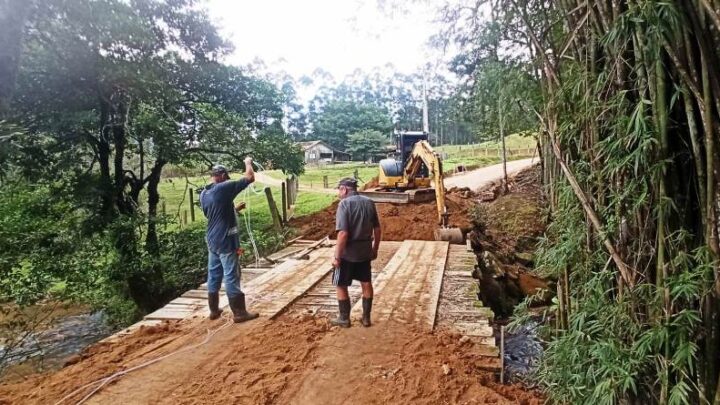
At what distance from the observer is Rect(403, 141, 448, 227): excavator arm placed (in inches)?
315

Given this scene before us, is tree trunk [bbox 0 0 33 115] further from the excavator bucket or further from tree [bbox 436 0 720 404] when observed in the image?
the excavator bucket

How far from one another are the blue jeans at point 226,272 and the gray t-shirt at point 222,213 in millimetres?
69

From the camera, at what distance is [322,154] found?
37969 mm

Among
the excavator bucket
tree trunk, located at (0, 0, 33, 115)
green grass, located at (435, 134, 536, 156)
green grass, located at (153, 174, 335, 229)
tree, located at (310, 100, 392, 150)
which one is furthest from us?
tree, located at (310, 100, 392, 150)

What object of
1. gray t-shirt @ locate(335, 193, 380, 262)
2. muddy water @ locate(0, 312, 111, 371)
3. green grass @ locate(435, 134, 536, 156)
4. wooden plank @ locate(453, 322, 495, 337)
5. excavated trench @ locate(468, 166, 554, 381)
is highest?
green grass @ locate(435, 134, 536, 156)

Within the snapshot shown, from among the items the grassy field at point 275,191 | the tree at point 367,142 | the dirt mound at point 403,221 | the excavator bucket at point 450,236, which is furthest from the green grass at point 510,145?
the excavator bucket at point 450,236

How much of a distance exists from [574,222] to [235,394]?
229 cm

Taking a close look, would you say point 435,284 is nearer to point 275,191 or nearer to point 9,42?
point 9,42

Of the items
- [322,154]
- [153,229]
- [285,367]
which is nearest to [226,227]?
[285,367]

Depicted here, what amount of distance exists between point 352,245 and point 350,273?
257 mm

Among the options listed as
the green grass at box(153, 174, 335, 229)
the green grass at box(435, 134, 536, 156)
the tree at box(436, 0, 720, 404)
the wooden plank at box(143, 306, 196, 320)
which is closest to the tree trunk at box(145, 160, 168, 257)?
the green grass at box(153, 174, 335, 229)

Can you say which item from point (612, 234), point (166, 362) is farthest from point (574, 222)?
point (166, 362)

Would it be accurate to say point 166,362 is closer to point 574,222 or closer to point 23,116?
point 574,222

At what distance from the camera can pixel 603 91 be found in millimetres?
1886
